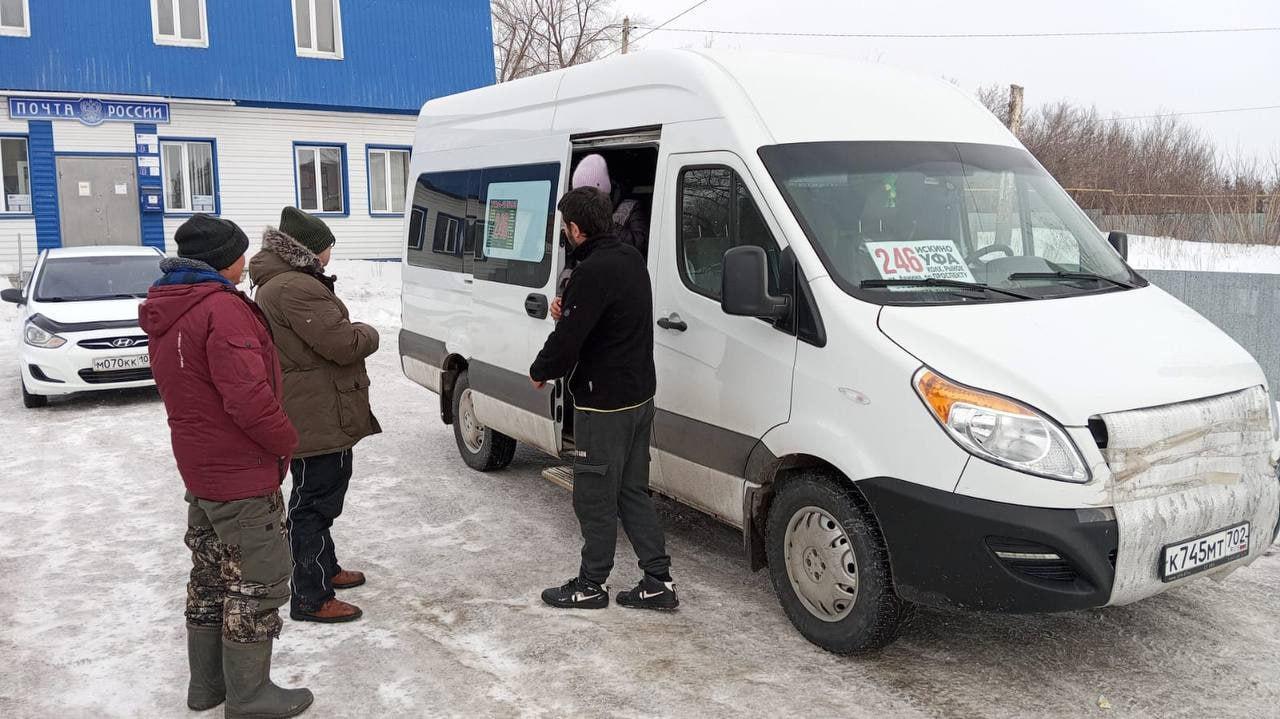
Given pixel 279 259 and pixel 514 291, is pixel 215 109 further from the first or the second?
pixel 279 259

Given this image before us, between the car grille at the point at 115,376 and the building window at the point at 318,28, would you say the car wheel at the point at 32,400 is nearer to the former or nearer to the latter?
the car grille at the point at 115,376

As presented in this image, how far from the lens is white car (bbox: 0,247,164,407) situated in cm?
977

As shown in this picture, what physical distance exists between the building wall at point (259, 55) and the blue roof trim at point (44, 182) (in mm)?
898

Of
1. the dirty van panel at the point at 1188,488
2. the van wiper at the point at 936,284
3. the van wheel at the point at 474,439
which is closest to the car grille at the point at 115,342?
the van wheel at the point at 474,439

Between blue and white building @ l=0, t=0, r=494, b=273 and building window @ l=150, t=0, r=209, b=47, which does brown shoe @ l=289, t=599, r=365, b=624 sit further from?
building window @ l=150, t=0, r=209, b=47

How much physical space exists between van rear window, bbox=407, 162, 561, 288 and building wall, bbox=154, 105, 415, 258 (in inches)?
607

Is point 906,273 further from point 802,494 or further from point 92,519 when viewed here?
point 92,519

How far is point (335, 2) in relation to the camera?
74.3 feet

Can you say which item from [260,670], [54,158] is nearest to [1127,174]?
[54,158]

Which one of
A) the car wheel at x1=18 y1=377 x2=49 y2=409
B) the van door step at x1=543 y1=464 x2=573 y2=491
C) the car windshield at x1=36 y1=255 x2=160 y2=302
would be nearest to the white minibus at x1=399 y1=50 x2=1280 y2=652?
the van door step at x1=543 y1=464 x2=573 y2=491

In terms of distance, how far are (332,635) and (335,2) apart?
20856 millimetres

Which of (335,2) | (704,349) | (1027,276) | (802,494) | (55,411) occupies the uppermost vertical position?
(335,2)

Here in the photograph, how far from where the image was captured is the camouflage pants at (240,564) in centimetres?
369

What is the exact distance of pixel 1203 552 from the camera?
3836 mm
